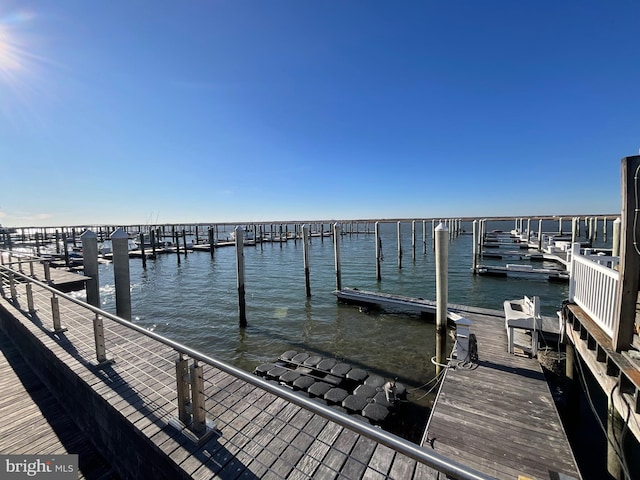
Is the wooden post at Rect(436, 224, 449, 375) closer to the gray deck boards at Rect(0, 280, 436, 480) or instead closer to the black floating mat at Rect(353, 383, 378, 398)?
the black floating mat at Rect(353, 383, 378, 398)

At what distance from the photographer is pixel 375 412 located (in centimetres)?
573

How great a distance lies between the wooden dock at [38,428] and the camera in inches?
138

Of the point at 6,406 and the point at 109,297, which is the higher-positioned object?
the point at 6,406

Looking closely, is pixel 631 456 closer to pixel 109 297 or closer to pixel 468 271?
pixel 468 271

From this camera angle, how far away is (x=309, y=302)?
15672 millimetres

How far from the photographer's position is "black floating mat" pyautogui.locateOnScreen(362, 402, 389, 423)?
5.61m

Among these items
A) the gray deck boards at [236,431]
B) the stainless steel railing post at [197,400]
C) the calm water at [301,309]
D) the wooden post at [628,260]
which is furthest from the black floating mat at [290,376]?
the wooden post at [628,260]

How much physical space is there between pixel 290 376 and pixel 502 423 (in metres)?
4.52

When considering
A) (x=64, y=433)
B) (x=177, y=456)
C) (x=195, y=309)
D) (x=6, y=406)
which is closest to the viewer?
(x=177, y=456)

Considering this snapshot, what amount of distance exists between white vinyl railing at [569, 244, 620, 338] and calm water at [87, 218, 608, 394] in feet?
14.3

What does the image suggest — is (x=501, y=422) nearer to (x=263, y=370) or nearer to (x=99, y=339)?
(x=263, y=370)

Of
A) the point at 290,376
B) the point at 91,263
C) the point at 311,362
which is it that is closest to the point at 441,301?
the point at 311,362

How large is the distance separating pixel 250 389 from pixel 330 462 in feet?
5.46

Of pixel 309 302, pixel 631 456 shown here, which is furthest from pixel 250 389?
pixel 309 302
